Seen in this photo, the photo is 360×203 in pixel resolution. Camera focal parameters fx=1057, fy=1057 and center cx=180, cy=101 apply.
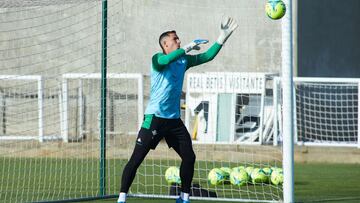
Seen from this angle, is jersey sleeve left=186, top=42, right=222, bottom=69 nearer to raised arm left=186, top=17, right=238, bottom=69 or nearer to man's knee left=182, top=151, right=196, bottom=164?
raised arm left=186, top=17, right=238, bottom=69

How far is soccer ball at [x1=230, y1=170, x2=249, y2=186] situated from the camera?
48.8 ft

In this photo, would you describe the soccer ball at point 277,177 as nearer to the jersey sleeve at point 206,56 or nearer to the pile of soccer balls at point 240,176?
the pile of soccer balls at point 240,176

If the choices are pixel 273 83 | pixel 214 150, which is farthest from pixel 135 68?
pixel 214 150

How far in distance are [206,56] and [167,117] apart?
2.82 ft

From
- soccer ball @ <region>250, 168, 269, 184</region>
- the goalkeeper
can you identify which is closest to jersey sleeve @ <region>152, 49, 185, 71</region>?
the goalkeeper

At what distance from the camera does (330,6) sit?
80.5 feet

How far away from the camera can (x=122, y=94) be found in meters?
20.6

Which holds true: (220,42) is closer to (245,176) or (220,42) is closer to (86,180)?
(245,176)

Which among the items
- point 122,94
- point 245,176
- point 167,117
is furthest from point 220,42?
point 122,94

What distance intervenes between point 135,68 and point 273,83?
9.46 feet

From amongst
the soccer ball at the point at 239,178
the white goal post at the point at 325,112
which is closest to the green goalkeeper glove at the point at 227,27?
the soccer ball at the point at 239,178

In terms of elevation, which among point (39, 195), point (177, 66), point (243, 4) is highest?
point (243, 4)

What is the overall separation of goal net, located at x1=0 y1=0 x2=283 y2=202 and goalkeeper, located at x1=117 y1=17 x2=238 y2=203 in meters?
3.50

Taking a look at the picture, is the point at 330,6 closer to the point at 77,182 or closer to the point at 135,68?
the point at 135,68
